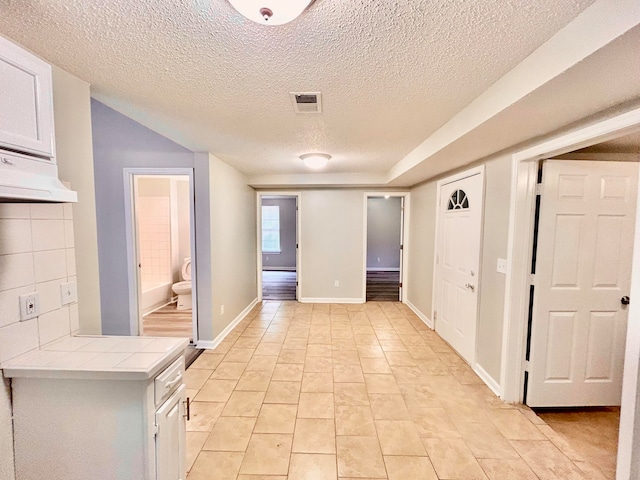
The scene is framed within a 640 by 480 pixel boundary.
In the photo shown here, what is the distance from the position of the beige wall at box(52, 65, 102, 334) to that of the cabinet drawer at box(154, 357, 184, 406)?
73cm

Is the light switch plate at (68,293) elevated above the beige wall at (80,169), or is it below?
below

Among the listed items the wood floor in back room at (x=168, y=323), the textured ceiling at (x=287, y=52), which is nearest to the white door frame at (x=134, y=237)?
the wood floor in back room at (x=168, y=323)

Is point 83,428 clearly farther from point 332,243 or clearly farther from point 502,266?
point 332,243

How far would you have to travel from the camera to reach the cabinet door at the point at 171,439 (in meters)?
1.16

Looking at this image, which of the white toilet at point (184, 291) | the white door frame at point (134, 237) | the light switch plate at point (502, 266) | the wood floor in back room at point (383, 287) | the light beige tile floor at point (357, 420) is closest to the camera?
the light beige tile floor at point (357, 420)

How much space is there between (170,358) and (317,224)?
149 inches

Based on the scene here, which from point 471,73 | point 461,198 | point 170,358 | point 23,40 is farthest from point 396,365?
point 23,40

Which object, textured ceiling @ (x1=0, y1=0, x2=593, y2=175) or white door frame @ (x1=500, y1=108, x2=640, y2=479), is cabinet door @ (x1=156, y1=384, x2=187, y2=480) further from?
white door frame @ (x1=500, y1=108, x2=640, y2=479)

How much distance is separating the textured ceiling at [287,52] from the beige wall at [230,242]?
1239mm

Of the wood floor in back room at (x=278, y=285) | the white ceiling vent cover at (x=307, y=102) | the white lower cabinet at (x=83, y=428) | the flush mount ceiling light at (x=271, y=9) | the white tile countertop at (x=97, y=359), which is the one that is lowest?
the wood floor in back room at (x=278, y=285)

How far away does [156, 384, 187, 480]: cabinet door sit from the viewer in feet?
3.81

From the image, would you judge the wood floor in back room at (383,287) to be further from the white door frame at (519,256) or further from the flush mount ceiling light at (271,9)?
the flush mount ceiling light at (271,9)

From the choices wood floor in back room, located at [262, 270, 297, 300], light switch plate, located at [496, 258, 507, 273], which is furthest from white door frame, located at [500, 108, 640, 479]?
wood floor in back room, located at [262, 270, 297, 300]

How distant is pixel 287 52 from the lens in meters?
1.26
